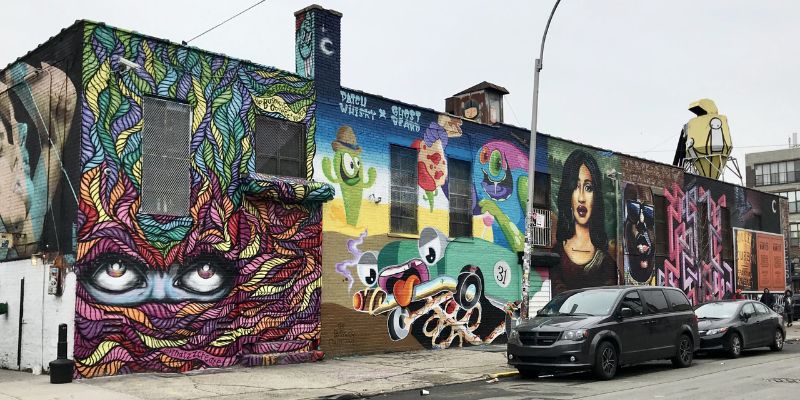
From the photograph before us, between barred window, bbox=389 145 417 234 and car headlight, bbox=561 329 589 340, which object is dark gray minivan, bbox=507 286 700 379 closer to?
car headlight, bbox=561 329 589 340

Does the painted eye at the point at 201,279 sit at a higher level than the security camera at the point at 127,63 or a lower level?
lower

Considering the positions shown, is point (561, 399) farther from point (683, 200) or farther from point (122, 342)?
point (683, 200)

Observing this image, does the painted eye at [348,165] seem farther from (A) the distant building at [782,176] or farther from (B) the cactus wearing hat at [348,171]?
(A) the distant building at [782,176]

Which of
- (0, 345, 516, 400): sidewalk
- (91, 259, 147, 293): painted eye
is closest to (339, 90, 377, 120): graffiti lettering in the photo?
(0, 345, 516, 400): sidewalk

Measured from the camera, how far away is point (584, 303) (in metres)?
14.4

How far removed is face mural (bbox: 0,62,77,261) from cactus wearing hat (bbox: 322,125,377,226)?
5.50 metres

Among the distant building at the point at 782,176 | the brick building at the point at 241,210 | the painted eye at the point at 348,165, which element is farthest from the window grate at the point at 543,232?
the distant building at the point at 782,176

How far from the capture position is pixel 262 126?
52.8ft

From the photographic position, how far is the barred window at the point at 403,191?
1855 cm

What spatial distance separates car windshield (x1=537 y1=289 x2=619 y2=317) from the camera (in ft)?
46.0

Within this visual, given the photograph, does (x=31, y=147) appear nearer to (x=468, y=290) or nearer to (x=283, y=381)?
(x=283, y=381)

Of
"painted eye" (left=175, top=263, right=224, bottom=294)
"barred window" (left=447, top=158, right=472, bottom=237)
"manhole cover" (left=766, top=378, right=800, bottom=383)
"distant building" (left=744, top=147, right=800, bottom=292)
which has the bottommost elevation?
"manhole cover" (left=766, top=378, right=800, bottom=383)

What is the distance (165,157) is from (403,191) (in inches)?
248

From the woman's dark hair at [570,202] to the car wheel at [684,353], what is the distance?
24.4 ft
